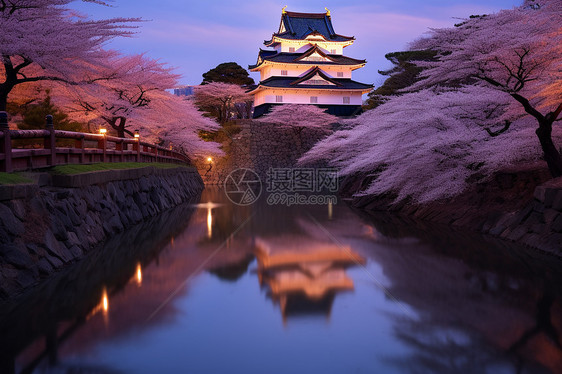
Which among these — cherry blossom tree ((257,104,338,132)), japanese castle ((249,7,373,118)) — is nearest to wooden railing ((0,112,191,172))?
cherry blossom tree ((257,104,338,132))

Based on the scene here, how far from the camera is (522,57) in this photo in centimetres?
1080

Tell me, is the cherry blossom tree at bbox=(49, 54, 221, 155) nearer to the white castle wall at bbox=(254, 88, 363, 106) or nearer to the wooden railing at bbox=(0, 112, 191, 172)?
the wooden railing at bbox=(0, 112, 191, 172)

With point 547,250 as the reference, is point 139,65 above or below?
above

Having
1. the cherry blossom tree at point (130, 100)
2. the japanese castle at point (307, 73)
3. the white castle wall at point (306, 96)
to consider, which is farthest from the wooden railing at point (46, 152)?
the japanese castle at point (307, 73)

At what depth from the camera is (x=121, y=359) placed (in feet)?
14.1

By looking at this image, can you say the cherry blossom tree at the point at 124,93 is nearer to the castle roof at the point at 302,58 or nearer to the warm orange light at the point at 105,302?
the warm orange light at the point at 105,302

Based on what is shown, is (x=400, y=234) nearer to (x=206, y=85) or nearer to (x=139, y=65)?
(x=139, y=65)

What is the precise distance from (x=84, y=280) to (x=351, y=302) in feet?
12.4

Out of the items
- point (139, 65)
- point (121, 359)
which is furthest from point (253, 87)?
point (121, 359)

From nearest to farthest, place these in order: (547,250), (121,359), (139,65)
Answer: (121,359)
(547,250)
(139,65)

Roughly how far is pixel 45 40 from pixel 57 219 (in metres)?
7.47

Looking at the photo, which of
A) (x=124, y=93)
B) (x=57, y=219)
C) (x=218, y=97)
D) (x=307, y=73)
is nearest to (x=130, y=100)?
(x=124, y=93)

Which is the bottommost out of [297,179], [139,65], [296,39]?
[297,179]

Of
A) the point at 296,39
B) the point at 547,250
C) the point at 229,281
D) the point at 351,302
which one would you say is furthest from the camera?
the point at 296,39
